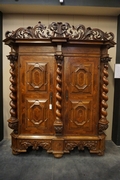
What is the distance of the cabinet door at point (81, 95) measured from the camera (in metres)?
2.38

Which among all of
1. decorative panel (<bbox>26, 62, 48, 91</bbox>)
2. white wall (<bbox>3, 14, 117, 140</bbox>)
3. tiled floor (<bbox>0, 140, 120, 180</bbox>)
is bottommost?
tiled floor (<bbox>0, 140, 120, 180</bbox>)

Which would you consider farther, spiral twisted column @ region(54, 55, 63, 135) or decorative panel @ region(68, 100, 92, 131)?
decorative panel @ region(68, 100, 92, 131)

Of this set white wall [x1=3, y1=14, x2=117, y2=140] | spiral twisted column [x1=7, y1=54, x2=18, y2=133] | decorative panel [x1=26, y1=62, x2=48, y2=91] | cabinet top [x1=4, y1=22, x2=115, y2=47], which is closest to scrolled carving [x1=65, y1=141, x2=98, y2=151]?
spiral twisted column [x1=7, y1=54, x2=18, y2=133]

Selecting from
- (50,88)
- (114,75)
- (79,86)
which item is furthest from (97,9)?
(50,88)

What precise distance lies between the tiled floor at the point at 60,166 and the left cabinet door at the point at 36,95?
436mm

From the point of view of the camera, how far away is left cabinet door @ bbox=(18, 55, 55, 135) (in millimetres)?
2377

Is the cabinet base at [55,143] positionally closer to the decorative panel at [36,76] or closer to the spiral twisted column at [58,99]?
the spiral twisted column at [58,99]

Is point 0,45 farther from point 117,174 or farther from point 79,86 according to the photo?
point 117,174

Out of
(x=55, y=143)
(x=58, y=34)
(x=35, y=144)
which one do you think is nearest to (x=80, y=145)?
(x=55, y=143)

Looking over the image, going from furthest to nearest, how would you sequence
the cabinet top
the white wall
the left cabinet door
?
the white wall, the left cabinet door, the cabinet top

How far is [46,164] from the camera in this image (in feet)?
7.36

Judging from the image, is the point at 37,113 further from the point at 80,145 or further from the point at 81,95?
the point at 80,145

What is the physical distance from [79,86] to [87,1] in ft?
5.09

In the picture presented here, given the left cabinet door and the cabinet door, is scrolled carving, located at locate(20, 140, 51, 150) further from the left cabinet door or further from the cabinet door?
the cabinet door
